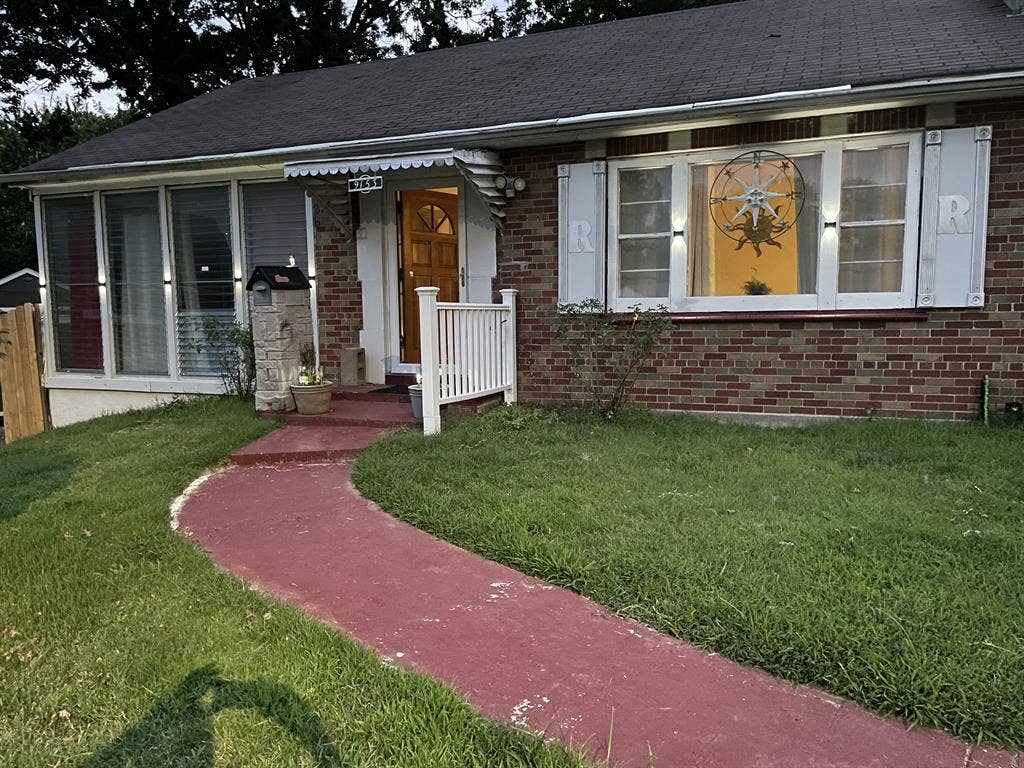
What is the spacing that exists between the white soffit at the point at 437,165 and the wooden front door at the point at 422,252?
0.87 metres

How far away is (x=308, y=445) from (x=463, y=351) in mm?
1436

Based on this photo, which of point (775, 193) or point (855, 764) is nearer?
point (855, 764)

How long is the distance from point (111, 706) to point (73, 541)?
1743 millimetres

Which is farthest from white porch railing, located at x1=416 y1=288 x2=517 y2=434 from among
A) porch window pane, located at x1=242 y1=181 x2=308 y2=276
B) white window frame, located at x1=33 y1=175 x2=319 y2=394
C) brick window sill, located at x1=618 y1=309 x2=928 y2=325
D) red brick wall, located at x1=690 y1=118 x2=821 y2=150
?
porch window pane, located at x1=242 y1=181 x2=308 y2=276

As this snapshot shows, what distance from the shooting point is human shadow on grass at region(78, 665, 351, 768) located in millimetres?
1957

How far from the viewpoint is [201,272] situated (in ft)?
27.1

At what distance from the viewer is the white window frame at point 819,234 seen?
18.6ft

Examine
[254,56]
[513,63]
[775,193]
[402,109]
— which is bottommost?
[775,193]

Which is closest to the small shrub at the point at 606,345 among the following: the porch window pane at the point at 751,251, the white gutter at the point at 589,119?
the porch window pane at the point at 751,251

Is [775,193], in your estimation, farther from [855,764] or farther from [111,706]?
[111,706]

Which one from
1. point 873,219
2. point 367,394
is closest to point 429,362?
point 367,394

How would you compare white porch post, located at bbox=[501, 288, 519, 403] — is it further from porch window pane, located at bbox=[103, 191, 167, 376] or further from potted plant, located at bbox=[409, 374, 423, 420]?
porch window pane, located at bbox=[103, 191, 167, 376]

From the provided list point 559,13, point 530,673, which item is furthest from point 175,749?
point 559,13

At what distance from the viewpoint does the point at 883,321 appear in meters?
5.80
